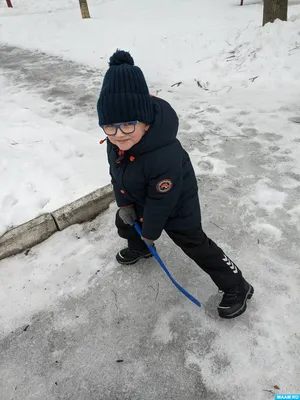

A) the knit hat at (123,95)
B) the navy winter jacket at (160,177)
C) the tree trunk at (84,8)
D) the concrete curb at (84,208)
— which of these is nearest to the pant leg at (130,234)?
the navy winter jacket at (160,177)

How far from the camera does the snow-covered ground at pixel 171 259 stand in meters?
1.98

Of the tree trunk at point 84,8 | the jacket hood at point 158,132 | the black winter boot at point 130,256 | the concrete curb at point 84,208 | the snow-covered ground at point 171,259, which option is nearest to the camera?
the jacket hood at point 158,132

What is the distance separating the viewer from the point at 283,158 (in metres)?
3.70

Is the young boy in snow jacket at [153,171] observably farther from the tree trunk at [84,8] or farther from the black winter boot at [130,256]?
the tree trunk at [84,8]

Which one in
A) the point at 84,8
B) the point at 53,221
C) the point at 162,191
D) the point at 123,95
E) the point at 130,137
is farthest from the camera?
the point at 84,8

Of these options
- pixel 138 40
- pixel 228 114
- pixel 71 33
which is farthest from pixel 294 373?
pixel 71 33

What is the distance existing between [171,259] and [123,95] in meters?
1.50

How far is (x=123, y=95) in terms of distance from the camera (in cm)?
157

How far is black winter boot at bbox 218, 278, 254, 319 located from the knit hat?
1.25 m

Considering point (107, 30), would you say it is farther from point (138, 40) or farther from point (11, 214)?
point (11, 214)

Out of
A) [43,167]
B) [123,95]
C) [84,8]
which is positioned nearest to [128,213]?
[123,95]

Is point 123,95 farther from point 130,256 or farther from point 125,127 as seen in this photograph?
point 130,256

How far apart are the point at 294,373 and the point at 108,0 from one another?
17.1 metres

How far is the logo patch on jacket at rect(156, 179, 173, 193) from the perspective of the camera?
1.75 metres
